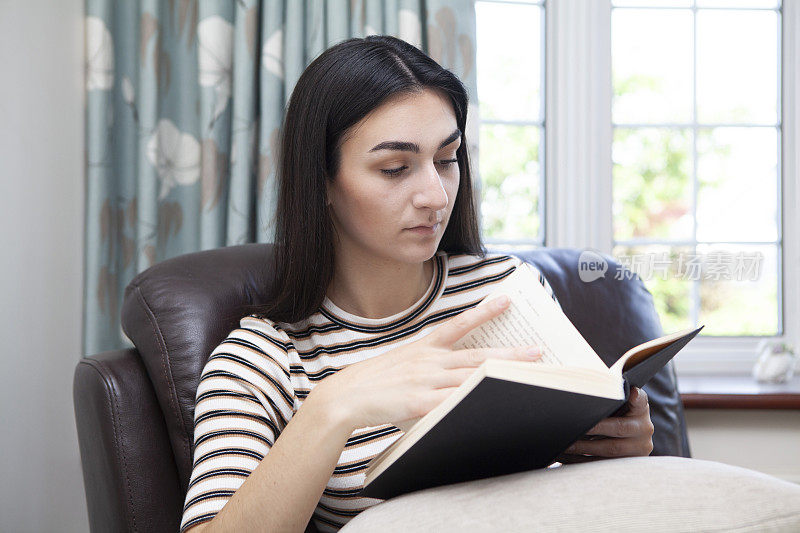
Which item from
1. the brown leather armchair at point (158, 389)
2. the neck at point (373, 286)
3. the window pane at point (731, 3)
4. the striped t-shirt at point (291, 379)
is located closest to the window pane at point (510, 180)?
the window pane at point (731, 3)

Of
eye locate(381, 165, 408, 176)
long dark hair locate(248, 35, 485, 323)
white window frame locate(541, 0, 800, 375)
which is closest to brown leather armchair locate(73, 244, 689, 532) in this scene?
long dark hair locate(248, 35, 485, 323)

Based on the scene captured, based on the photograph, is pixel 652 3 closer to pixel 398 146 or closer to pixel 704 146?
pixel 704 146

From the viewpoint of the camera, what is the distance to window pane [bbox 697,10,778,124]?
240cm

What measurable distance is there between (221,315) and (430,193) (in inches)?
18.6

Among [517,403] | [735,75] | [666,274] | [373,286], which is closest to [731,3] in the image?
[735,75]

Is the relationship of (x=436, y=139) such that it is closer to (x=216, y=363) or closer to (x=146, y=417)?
(x=216, y=363)

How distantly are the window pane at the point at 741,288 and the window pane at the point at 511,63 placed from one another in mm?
790

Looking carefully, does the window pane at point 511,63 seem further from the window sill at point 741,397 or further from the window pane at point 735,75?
the window sill at point 741,397

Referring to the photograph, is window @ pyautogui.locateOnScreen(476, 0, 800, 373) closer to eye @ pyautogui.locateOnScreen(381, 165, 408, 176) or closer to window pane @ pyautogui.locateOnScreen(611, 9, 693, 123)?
window pane @ pyautogui.locateOnScreen(611, 9, 693, 123)

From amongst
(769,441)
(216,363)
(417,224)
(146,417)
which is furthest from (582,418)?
(769,441)

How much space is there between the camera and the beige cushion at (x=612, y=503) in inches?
23.9

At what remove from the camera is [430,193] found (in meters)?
1.04

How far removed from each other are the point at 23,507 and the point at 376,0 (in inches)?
62.6

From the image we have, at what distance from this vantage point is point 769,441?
208cm
